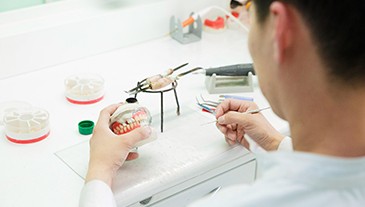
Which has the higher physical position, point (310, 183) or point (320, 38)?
point (320, 38)

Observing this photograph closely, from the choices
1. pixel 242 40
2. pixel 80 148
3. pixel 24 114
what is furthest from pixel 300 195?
pixel 242 40

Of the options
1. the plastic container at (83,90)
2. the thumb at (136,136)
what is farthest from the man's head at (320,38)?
the plastic container at (83,90)

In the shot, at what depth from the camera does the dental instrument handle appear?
145 centimetres

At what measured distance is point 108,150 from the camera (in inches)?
42.6

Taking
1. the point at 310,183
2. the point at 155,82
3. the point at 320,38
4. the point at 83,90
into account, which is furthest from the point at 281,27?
the point at 83,90

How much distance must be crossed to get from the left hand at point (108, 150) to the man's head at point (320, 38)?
0.42 m

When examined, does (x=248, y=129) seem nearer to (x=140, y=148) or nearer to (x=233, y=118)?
(x=233, y=118)

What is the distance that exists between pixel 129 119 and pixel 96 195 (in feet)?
0.64

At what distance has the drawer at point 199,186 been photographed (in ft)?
3.69

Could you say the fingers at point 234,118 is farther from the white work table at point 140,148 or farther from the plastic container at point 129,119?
the plastic container at point 129,119

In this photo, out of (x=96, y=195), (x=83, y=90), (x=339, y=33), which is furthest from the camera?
(x=83, y=90)

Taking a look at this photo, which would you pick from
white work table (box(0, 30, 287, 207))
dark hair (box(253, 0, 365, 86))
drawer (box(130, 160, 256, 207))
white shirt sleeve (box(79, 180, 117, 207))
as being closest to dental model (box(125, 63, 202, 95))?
white work table (box(0, 30, 287, 207))

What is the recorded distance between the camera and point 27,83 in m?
1.46

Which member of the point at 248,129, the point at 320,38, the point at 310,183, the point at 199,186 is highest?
the point at 320,38
